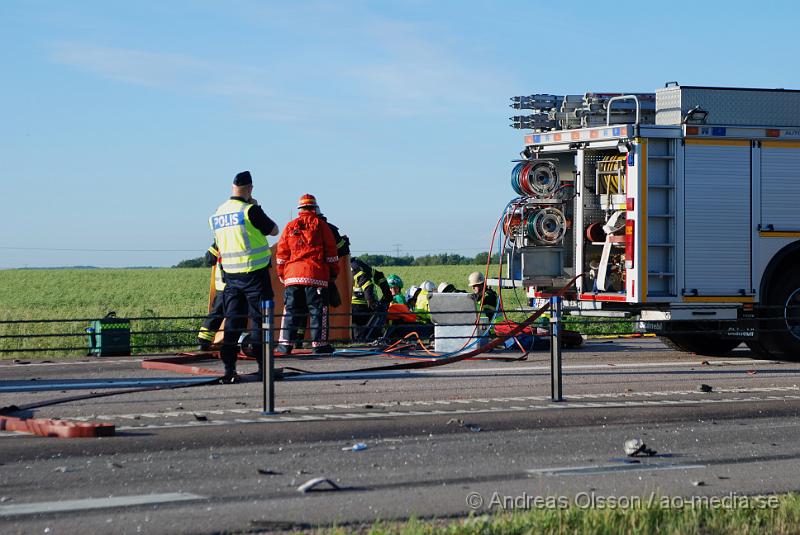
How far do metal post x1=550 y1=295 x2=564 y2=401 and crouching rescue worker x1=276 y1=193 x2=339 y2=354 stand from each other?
478 centimetres

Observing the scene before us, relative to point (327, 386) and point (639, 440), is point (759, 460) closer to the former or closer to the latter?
point (639, 440)

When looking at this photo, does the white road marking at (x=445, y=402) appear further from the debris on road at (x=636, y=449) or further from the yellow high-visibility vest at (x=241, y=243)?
the debris on road at (x=636, y=449)

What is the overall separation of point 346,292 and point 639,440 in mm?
9451

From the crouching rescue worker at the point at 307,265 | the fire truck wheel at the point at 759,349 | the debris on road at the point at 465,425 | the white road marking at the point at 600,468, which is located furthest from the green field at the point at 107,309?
the white road marking at the point at 600,468

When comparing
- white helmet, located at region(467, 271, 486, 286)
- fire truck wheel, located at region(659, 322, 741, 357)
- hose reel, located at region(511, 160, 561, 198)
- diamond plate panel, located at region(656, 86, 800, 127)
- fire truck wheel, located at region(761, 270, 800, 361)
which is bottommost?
fire truck wheel, located at region(659, 322, 741, 357)

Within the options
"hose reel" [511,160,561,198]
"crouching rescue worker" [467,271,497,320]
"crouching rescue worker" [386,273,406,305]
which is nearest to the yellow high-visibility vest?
"hose reel" [511,160,561,198]

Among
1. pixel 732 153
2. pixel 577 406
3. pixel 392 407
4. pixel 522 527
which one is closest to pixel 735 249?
pixel 732 153

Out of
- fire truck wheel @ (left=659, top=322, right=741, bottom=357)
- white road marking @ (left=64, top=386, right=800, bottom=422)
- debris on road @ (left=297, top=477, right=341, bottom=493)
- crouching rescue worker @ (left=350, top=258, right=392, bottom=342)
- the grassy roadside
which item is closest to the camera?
the grassy roadside

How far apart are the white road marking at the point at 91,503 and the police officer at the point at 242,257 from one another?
5.25 metres

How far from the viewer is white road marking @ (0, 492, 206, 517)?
21.1ft

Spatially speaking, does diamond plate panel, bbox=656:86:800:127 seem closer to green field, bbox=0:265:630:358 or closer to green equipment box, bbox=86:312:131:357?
green field, bbox=0:265:630:358

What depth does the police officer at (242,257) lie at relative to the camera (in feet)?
39.8

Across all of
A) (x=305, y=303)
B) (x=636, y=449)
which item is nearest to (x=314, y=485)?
(x=636, y=449)

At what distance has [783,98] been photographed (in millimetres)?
15227
